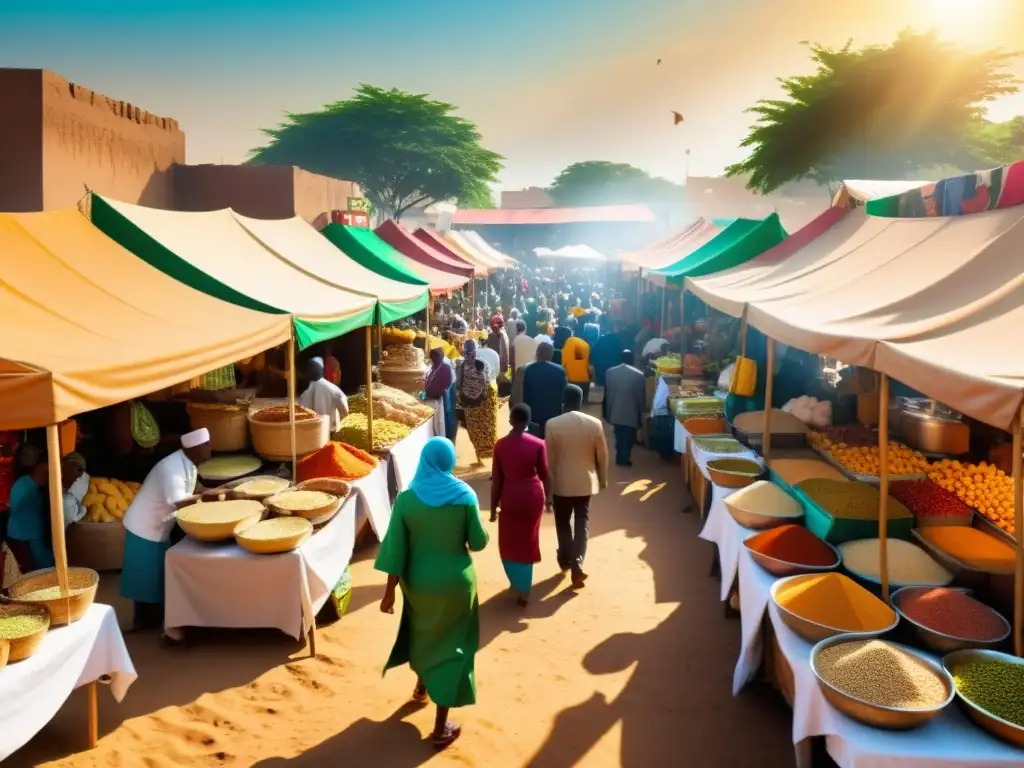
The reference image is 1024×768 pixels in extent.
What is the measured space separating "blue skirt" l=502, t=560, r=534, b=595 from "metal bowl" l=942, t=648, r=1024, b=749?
3220 millimetres

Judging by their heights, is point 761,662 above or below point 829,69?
below

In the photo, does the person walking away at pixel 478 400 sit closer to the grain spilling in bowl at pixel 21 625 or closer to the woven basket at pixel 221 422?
the woven basket at pixel 221 422

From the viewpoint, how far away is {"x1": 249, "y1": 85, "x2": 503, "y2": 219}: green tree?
3753 centimetres

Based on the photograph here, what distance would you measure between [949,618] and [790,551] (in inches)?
44.9

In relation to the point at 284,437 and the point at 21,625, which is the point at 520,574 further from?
the point at 21,625

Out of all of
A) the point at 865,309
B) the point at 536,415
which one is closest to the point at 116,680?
the point at 865,309

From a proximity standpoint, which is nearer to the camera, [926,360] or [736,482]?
[926,360]

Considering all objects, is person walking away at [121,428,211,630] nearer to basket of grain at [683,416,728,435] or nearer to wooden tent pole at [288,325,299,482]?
wooden tent pole at [288,325,299,482]

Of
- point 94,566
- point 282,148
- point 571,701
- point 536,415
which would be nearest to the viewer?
point 571,701

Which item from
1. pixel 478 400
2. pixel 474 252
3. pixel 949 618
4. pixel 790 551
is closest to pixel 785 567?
pixel 790 551

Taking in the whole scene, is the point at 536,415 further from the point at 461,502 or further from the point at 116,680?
the point at 116,680

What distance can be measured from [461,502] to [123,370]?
1878mm

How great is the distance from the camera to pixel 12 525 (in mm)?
5805

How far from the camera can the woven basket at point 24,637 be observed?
3.59 meters
